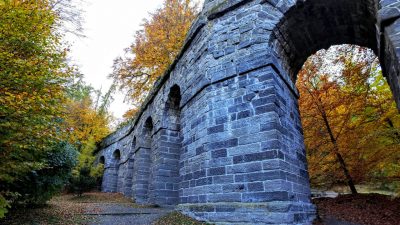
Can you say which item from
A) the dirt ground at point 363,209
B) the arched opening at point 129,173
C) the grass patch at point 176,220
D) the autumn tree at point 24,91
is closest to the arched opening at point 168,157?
the grass patch at point 176,220

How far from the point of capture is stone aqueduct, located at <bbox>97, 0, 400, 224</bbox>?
430 cm

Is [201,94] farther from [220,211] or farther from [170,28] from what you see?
[170,28]

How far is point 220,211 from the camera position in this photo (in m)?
4.66

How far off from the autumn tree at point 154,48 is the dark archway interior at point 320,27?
922cm

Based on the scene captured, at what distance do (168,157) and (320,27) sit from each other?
5.75 metres

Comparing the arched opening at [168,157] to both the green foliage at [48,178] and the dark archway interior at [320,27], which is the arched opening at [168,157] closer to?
the green foliage at [48,178]

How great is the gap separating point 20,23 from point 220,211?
5052 mm

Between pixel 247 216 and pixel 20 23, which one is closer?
pixel 247 216

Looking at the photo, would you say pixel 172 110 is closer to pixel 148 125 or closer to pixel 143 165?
pixel 148 125

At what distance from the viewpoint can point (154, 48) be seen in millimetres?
14867

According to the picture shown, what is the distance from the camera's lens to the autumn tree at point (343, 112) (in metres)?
7.39

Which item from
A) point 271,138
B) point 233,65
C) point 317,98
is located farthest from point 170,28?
point 271,138

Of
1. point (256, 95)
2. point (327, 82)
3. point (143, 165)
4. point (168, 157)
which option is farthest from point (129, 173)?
point (327, 82)

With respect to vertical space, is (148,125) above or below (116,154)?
above
